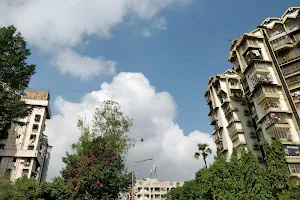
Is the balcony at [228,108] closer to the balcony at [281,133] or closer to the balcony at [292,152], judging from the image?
the balcony at [281,133]

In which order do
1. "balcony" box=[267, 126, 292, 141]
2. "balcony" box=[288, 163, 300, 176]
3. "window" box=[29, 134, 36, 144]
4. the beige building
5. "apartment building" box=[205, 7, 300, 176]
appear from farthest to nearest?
the beige building, "window" box=[29, 134, 36, 144], "apartment building" box=[205, 7, 300, 176], "balcony" box=[267, 126, 292, 141], "balcony" box=[288, 163, 300, 176]

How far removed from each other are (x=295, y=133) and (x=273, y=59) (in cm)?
1141

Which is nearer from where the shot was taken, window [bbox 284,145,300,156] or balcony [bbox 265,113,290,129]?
window [bbox 284,145,300,156]

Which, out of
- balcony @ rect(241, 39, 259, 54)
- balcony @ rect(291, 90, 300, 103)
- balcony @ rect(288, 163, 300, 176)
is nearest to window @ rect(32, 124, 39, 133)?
balcony @ rect(241, 39, 259, 54)

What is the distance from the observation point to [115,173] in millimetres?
26453

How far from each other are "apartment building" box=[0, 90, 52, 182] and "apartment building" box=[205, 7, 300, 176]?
40.3 meters

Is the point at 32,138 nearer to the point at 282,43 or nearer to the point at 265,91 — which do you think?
the point at 265,91

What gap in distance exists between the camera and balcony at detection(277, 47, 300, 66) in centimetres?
3426

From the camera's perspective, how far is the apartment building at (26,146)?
52.2 metres

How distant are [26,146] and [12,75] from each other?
4084 centimetres

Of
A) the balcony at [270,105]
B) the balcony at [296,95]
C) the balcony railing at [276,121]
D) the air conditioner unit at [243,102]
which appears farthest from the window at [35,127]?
the balcony at [296,95]

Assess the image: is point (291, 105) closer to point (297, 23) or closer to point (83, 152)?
point (297, 23)

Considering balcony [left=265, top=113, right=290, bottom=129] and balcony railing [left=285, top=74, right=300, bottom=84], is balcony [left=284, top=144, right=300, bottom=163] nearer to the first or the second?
balcony [left=265, top=113, right=290, bottom=129]

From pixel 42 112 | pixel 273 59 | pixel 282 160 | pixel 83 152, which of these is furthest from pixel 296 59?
pixel 42 112
